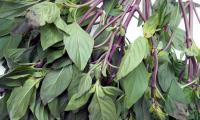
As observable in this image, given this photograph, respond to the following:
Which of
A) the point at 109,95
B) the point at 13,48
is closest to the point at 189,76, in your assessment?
the point at 109,95

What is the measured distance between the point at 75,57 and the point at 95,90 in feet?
0.16

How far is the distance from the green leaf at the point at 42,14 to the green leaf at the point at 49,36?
0.7 inches

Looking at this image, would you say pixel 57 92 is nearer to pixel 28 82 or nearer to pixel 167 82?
pixel 28 82

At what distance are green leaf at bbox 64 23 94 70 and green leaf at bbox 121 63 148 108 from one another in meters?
0.06

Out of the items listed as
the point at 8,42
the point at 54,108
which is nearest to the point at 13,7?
the point at 8,42

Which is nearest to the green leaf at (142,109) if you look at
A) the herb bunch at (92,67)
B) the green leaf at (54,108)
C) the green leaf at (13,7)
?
the herb bunch at (92,67)

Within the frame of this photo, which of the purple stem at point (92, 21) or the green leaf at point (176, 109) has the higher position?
the purple stem at point (92, 21)

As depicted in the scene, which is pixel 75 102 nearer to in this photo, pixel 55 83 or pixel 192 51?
pixel 55 83

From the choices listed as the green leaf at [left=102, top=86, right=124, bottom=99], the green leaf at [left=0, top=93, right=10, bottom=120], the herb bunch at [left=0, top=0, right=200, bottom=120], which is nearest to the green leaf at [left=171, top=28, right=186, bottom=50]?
the herb bunch at [left=0, top=0, right=200, bottom=120]

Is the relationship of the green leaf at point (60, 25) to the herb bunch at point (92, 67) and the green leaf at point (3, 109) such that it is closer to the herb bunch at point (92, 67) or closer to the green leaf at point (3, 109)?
the herb bunch at point (92, 67)

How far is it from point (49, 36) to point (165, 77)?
168mm

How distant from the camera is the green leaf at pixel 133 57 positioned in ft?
1.36

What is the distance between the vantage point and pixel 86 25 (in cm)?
51

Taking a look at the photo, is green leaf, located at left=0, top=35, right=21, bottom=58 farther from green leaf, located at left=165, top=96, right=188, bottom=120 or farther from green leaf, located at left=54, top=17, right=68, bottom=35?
green leaf, located at left=165, top=96, right=188, bottom=120
